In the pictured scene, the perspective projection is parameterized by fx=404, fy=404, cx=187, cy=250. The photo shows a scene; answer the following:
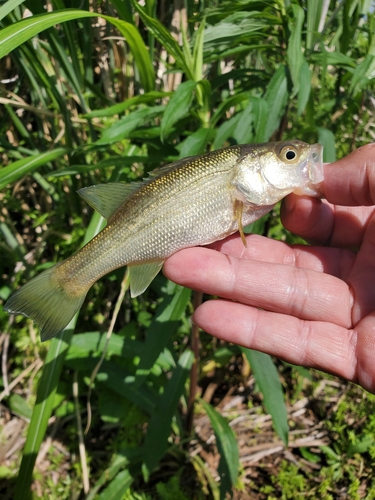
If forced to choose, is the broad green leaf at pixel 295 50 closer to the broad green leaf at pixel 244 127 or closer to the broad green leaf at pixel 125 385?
the broad green leaf at pixel 244 127

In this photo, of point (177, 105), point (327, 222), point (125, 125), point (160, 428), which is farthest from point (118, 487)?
point (177, 105)

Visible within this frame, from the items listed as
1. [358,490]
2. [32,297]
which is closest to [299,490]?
[358,490]

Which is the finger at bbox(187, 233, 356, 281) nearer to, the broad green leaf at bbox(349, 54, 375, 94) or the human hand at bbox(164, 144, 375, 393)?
the human hand at bbox(164, 144, 375, 393)

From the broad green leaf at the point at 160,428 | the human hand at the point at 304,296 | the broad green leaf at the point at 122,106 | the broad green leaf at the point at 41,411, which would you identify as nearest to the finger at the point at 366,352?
the human hand at the point at 304,296

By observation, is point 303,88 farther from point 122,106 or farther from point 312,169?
point 122,106

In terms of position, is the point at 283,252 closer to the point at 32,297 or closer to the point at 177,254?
the point at 177,254

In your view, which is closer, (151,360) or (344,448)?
(151,360)

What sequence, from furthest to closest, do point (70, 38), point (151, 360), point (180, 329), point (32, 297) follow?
point (180, 329), point (70, 38), point (151, 360), point (32, 297)
